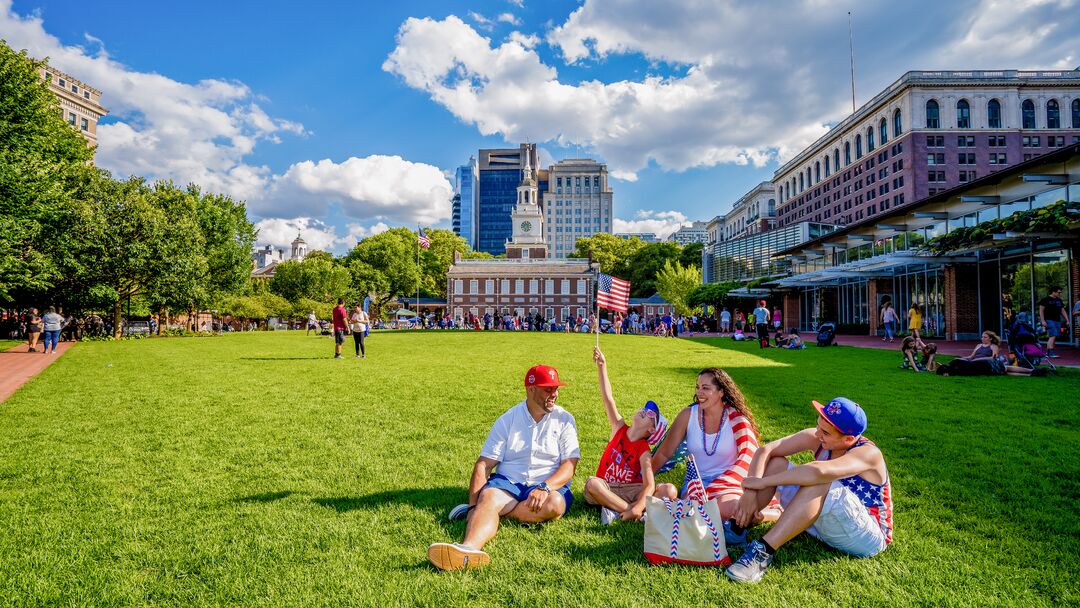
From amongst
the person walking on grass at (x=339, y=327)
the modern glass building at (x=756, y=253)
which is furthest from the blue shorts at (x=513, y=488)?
the modern glass building at (x=756, y=253)

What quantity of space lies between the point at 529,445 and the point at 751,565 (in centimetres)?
158

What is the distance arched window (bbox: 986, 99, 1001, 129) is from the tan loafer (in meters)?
78.4

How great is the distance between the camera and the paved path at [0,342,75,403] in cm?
1043

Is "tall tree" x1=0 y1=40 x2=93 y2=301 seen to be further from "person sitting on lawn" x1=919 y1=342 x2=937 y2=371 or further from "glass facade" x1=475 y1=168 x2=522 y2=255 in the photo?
"glass facade" x1=475 y1=168 x2=522 y2=255

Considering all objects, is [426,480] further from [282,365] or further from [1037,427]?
[282,365]

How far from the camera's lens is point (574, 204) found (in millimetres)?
147250

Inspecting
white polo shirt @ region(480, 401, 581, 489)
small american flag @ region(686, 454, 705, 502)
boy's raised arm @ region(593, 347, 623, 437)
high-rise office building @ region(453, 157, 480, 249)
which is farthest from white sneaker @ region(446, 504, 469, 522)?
high-rise office building @ region(453, 157, 480, 249)

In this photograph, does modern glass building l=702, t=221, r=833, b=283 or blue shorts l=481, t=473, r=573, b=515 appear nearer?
blue shorts l=481, t=473, r=573, b=515

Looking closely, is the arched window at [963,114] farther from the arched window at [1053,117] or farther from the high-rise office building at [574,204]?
the high-rise office building at [574,204]

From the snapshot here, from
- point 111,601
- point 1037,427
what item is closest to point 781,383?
point 1037,427

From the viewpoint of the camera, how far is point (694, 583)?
301cm

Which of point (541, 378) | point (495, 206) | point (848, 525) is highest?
point (495, 206)

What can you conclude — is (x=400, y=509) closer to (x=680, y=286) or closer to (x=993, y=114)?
(x=680, y=286)

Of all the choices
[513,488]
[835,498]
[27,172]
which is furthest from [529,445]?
[27,172]
